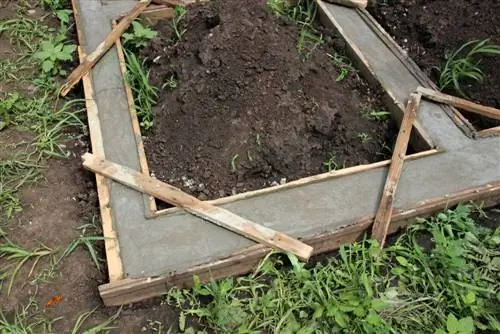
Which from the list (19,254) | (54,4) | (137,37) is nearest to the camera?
(19,254)

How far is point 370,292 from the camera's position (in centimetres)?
269

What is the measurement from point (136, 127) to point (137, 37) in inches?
39.9

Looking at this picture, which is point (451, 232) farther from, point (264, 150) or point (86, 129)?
point (86, 129)

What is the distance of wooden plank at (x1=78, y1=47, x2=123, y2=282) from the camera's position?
277 centimetres

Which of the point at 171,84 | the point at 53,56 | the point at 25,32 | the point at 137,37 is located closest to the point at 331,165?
the point at 171,84

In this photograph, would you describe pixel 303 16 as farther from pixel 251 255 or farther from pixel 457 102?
pixel 251 255

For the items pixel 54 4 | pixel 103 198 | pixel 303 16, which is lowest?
pixel 103 198

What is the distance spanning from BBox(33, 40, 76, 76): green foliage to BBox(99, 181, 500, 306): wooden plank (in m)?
2.03

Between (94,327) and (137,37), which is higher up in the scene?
(137,37)

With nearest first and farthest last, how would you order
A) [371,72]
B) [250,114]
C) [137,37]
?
[250,114], [371,72], [137,37]

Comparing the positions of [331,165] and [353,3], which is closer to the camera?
[331,165]

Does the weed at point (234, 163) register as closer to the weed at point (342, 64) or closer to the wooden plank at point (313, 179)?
the wooden plank at point (313, 179)

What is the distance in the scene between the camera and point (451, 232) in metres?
3.01

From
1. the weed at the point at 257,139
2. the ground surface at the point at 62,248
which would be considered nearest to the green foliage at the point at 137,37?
the ground surface at the point at 62,248
